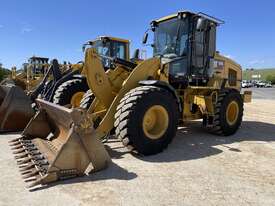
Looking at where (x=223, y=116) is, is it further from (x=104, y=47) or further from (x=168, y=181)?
(x=104, y=47)

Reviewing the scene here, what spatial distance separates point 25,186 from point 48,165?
472 mm

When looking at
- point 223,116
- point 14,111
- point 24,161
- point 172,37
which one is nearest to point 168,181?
point 24,161

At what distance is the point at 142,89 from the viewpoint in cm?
529

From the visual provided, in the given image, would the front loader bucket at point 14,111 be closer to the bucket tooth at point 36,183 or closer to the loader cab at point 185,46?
the loader cab at point 185,46

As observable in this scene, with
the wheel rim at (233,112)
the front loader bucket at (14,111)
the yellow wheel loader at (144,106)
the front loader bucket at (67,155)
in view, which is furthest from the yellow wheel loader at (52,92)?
the wheel rim at (233,112)

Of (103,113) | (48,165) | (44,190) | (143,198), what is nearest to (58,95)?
(103,113)

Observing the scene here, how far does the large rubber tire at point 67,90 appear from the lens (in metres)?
8.30

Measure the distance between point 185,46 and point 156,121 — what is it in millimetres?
2386

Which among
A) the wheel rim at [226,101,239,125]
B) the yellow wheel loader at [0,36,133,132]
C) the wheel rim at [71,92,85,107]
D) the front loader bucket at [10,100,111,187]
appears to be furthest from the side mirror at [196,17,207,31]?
the wheel rim at [71,92,85,107]

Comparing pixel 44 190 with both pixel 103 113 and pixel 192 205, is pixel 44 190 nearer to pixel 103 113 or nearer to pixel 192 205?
pixel 192 205

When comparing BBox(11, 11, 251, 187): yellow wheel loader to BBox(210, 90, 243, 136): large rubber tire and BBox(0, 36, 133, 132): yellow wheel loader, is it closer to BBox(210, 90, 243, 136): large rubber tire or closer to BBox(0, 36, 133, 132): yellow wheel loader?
BBox(210, 90, 243, 136): large rubber tire

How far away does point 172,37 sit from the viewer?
7.34 metres

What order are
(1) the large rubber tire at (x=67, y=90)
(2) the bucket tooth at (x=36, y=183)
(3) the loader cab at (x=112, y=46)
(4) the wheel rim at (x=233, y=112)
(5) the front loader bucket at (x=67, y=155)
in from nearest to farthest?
(2) the bucket tooth at (x=36, y=183), (5) the front loader bucket at (x=67, y=155), (4) the wheel rim at (x=233, y=112), (1) the large rubber tire at (x=67, y=90), (3) the loader cab at (x=112, y=46)

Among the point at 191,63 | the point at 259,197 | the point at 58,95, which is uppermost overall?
the point at 191,63
